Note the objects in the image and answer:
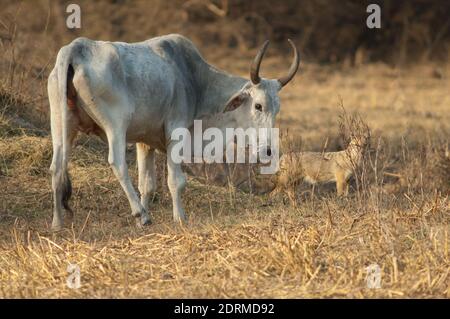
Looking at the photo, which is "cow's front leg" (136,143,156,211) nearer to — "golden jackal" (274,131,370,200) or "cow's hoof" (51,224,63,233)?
"cow's hoof" (51,224,63,233)

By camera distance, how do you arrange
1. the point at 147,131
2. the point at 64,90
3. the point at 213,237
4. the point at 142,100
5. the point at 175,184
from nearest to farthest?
1. the point at 213,237
2. the point at 64,90
3. the point at 142,100
4. the point at 147,131
5. the point at 175,184

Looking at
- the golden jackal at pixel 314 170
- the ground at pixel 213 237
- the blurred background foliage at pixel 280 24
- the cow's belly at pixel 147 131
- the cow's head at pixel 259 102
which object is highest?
the blurred background foliage at pixel 280 24

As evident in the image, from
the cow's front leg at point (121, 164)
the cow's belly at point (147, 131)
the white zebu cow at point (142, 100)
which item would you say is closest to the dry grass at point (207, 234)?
the cow's front leg at point (121, 164)

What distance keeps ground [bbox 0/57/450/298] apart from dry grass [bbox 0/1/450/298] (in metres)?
0.01

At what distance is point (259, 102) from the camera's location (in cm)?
837

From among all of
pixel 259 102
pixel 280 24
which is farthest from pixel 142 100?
pixel 280 24

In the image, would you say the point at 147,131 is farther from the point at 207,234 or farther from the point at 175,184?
the point at 207,234

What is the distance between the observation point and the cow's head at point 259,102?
27.4 feet

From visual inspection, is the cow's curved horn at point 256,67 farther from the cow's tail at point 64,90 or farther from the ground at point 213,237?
the cow's tail at point 64,90

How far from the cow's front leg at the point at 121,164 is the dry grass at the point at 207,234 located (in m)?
0.16

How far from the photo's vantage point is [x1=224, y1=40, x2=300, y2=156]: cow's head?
329 inches

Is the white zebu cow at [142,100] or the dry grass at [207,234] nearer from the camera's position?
the dry grass at [207,234]

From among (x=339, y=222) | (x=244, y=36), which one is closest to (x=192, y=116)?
(x=339, y=222)

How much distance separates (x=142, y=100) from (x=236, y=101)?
0.88 m
